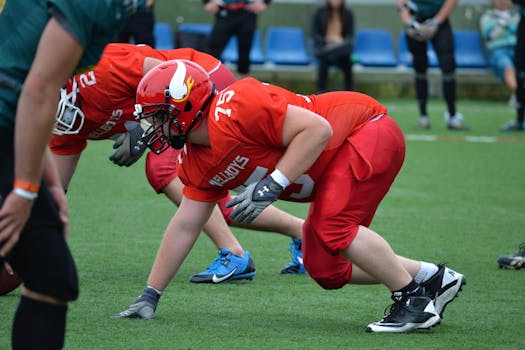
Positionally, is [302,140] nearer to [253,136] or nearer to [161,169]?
[253,136]

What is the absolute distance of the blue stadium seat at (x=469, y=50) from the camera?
59.9 ft

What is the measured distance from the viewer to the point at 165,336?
13.6 feet

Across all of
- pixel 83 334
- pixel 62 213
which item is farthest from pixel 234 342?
pixel 62 213

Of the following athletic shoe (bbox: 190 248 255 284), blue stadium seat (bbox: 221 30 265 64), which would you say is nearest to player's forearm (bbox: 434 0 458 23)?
blue stadium seat (bbox: 221 30 265 64)

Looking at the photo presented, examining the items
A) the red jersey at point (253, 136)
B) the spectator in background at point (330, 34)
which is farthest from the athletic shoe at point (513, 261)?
the spectator in background at point (330, 34)

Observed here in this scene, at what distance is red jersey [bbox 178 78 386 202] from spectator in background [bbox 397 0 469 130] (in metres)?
7.90

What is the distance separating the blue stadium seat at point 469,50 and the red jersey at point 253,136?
1417 cm

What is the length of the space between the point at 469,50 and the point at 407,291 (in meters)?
14.7

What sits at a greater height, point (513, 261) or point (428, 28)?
point (513, 261)

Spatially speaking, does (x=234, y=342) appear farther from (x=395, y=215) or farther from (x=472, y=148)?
(x=472, y=148)

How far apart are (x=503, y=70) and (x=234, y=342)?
12.7 meters

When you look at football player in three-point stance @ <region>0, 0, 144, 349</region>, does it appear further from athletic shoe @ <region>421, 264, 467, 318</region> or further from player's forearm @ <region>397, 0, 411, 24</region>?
player's forearm @ <region>397, 0, 411, 24</region>

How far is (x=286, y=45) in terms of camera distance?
17.8 metres

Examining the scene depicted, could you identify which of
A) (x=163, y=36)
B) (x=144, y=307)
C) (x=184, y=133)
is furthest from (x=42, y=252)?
(x=163, y=36)
